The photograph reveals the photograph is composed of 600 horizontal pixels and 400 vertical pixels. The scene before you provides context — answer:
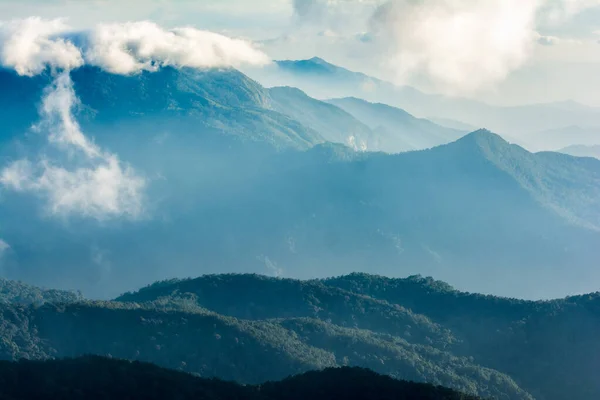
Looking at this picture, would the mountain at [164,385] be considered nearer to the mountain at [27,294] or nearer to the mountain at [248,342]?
the mountain at [248,342]

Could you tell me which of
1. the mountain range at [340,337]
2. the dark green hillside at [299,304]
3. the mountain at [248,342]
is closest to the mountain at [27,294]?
the dark green hillside at [299,304]

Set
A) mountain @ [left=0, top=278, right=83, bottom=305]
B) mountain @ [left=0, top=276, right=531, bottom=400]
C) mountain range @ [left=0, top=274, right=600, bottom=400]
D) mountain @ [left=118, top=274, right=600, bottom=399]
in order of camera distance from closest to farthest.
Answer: mountain @ [left=0, top=276, right=531, bottom=400] < mountain range @ [left=0, top=274, right=600, bottom=400] < mountain @ [left=118, top=274, right=600, bottom=399] < mountain @ [left=0, top=278, right=83, bottom=305]

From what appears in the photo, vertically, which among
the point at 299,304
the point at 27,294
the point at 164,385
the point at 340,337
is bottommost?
the point at 164,385

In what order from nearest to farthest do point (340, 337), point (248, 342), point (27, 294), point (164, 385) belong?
point (164, 385)
point (248, 342)
point (340, 337)
point (27, 294)

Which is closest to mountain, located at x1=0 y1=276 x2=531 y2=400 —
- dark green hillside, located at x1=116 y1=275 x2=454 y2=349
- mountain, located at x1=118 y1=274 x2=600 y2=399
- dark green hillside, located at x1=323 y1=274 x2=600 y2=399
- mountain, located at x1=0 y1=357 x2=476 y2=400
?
dark green hillside, located at x1=116 y1=275 x2=454 y2=349

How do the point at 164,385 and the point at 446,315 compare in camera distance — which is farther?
the point at 446,315

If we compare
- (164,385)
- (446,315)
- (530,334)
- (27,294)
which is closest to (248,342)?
(164,385)

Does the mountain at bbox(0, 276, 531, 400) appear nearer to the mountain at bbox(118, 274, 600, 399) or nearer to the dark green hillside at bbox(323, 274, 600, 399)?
the mountain at bbox(118, 274, 600, 399)

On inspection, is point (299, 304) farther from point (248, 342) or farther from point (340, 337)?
point (248, 342)

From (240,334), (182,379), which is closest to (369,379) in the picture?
(182,379)
